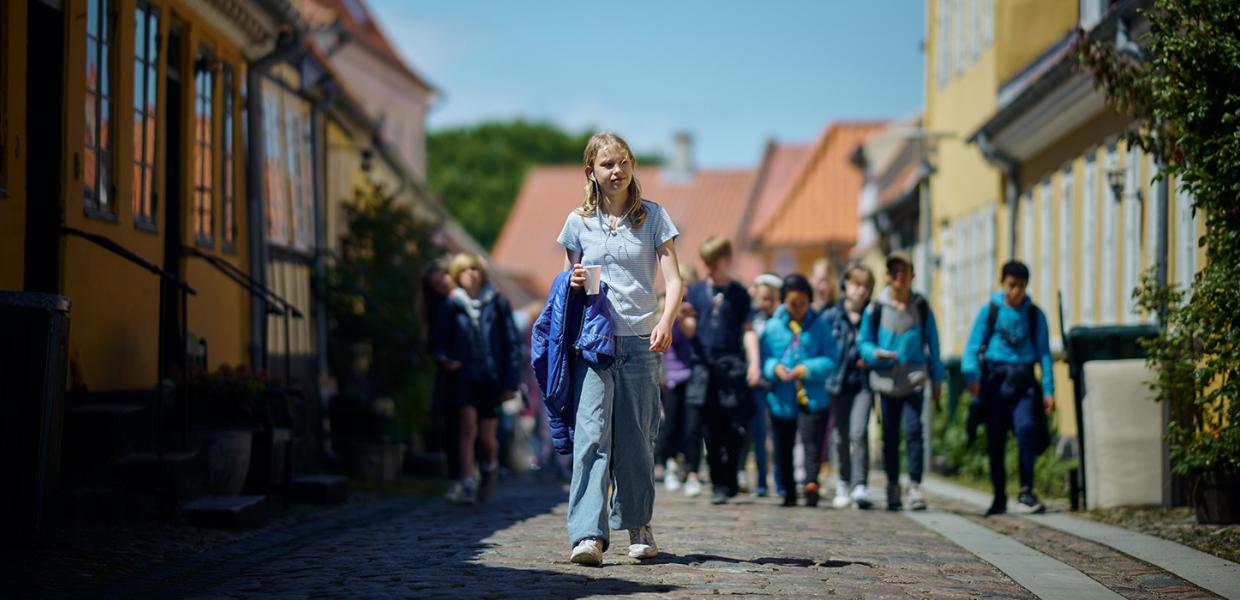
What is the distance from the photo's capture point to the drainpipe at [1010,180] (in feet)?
71.5

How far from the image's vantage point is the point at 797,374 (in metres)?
12.8

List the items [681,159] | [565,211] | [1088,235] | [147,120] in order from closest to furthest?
[147,120] → [1088,235] → [565,211] → [681,159]

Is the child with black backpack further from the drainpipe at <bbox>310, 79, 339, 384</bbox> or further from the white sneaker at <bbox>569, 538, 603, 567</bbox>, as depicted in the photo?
the drainpipe at <bbox>310, 79, 339, 384</bbox>

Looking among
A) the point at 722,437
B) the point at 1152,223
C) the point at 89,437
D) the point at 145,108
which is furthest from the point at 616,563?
the point at 1152,223

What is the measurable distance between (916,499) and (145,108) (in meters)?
5.92

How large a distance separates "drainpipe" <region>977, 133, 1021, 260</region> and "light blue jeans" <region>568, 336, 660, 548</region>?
14.1m

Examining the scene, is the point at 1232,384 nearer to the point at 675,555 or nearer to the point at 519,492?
the point at 675,555

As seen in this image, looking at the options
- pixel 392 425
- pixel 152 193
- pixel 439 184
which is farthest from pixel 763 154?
pixel 152 193

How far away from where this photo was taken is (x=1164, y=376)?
34.2ft

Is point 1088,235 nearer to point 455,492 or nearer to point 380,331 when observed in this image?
point 380,331

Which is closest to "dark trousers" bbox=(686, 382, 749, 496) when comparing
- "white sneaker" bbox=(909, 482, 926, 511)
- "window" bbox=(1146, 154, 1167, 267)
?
"white sneaker" bbox=(909, 482, 926, 511)

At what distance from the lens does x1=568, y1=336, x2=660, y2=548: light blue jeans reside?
8.13 metres

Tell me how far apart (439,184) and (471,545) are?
70487 millimetres

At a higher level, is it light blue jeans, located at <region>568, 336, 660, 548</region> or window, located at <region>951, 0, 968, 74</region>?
window, located at <region>951, 0, 968, 74</region>
